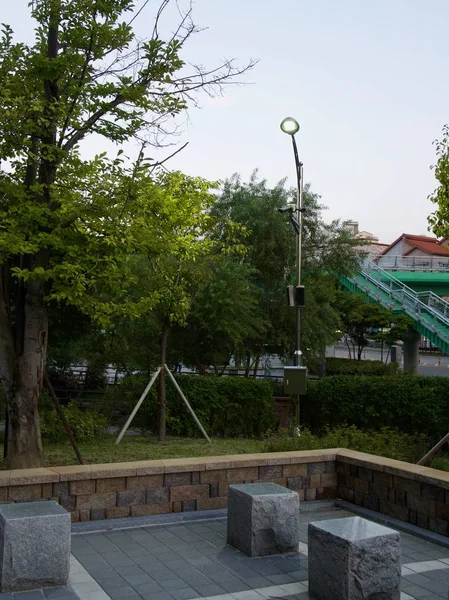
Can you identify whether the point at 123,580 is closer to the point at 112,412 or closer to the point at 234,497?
the point at 234,497

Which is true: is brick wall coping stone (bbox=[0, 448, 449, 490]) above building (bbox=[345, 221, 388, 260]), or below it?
below

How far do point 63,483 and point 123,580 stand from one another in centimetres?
191

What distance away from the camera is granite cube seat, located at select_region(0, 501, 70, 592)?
6.04 m

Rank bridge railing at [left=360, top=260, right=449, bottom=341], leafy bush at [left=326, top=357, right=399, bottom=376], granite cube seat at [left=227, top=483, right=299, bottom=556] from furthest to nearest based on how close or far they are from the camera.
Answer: bridge railing at [left=360, top=260, right=449, bottom=341], leafy bush at [left=326, top=357, right=399, bottom=376], granite cube seat at [left=227, top=483, right=299, bottom=556]

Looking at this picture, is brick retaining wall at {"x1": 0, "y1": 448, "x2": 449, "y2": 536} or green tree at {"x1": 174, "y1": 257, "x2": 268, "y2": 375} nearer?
brick retaining wall at {"x1": 0, "y1": 448, "x2": 449, "y2": 536}

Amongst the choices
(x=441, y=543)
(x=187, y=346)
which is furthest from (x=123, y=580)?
(x=187, y=346)

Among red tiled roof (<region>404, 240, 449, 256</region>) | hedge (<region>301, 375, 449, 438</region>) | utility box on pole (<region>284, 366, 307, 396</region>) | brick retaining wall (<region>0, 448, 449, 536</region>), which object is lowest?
brick retaining wall (<region>0, 448, 449, 536</region>)

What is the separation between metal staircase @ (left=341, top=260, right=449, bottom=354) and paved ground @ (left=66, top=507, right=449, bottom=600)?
72.7ft

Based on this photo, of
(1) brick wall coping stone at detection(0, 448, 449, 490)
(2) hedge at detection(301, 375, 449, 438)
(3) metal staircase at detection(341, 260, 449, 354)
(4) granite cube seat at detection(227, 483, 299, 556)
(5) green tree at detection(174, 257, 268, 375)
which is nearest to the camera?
(4) granite cube seat at detection(227, 483, 299, 556)

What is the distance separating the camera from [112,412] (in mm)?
17094

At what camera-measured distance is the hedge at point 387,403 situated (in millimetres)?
15422

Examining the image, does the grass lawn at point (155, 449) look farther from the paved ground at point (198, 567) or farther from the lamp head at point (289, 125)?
the lamp head at point (289, 125)

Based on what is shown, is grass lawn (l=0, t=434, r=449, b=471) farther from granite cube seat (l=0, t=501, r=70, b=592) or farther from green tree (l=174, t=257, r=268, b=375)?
granite cube seat (l=0, t=501, r=70, b=592)

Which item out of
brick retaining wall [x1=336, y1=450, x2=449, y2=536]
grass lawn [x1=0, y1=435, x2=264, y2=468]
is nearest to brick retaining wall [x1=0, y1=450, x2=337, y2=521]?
brick retaining wall [x1=336, y1=450, x2=449, y2=536]
